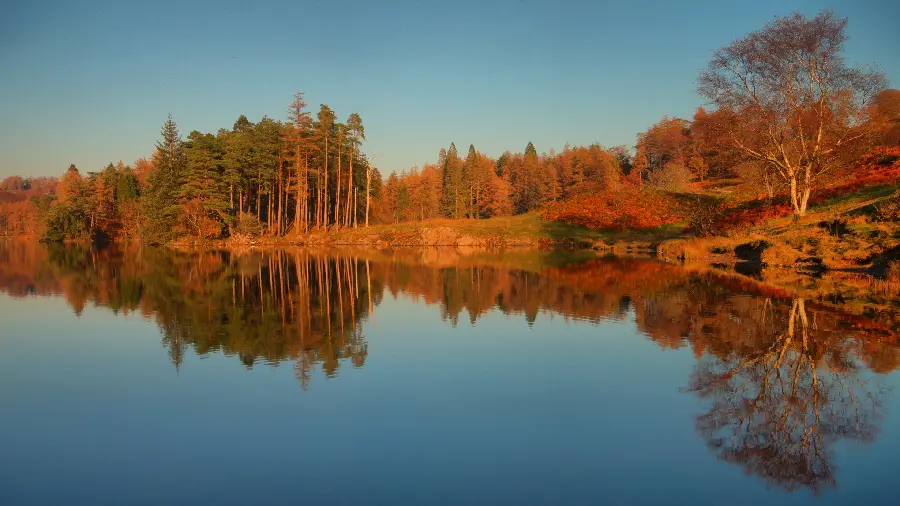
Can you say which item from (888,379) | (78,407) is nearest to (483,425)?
(78,407)

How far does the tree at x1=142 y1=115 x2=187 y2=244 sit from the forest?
0.19 meters

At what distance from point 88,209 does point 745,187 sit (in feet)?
298

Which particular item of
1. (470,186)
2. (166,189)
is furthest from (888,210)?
(470,186)

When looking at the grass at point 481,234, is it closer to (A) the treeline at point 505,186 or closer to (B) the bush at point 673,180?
(B) the bush at point 673,180

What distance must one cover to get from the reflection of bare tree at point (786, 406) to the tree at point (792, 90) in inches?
947

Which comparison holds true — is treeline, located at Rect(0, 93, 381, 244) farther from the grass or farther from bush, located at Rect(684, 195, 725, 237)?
bush, located at Rect(684, 195, 725, 237)

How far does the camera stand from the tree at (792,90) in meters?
29.9

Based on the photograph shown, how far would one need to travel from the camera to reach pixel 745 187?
57.1m

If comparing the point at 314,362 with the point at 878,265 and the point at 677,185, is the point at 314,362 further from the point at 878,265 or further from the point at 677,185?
the point at 677,185

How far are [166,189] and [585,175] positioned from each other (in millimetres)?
73295

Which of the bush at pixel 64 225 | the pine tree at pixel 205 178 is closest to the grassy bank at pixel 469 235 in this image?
the pine tree at pixel 205 178

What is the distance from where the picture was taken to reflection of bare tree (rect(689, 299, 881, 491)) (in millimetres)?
6680

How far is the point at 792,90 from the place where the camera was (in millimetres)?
31109

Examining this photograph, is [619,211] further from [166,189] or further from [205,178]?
[166,189]
